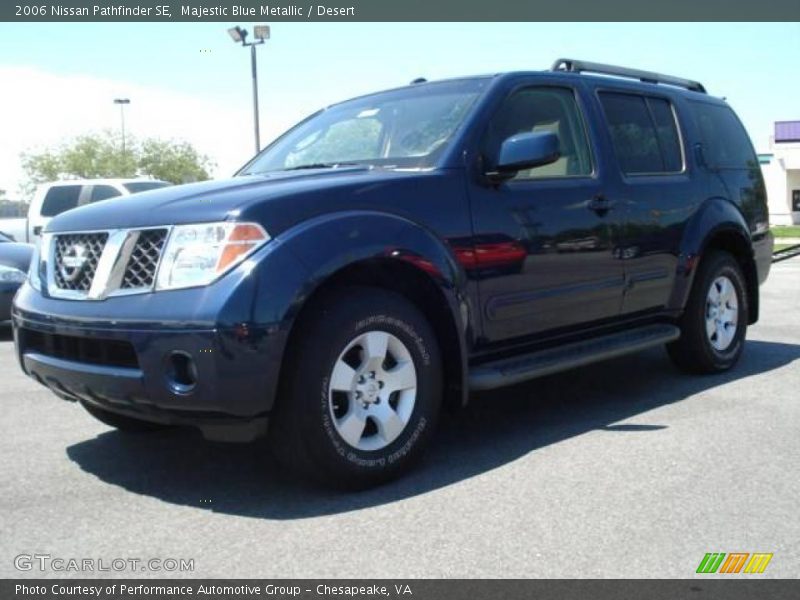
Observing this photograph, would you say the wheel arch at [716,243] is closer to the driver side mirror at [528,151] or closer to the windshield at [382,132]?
the driver side mirror at [528,151]

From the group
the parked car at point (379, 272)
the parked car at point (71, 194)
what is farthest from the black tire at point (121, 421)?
the parked car at point (71, 194)

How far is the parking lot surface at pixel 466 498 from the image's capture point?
297cm

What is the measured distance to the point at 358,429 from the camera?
3590mm

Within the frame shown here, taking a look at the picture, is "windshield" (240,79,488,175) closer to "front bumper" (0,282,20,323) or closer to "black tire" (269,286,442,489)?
"black tire" (269,286,442,489)

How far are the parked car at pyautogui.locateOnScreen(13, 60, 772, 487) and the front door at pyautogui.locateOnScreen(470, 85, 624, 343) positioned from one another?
1 cm

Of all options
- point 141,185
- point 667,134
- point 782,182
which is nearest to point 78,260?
point 667,134

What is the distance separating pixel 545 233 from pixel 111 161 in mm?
58107

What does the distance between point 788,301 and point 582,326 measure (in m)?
6.57

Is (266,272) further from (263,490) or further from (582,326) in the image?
(582,326)

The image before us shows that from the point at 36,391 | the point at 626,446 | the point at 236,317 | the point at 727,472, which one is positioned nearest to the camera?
the point at 236,317

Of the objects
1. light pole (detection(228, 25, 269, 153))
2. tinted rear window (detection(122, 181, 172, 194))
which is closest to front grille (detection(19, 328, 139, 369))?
tinted rear window (detection(122, 181, 172, 194))

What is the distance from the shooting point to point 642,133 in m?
5.52

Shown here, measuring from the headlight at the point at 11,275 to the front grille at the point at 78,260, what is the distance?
546cm

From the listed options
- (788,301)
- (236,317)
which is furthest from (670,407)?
(788,301)
